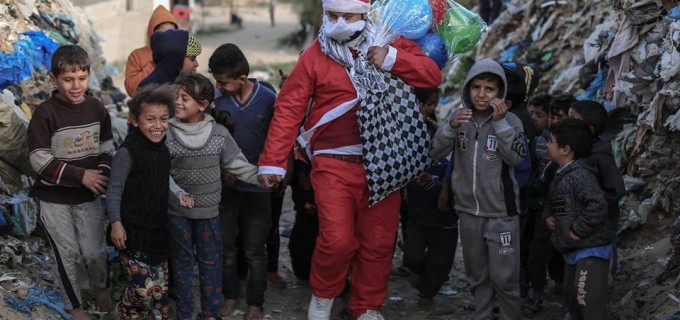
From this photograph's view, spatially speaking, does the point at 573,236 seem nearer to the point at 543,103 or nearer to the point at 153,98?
the point at 543,103

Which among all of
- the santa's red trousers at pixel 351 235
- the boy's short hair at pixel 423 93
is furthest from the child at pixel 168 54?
the boy's short hair at pixel 423 93

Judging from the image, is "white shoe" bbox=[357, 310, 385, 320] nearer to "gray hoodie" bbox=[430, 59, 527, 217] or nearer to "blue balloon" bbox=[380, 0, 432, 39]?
"gray hoodie" bbox=[430, 59, 527, 217]

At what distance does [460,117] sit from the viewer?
5074mm

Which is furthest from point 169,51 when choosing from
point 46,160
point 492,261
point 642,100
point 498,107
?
point 642,100

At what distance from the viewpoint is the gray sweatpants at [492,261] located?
5203 mm

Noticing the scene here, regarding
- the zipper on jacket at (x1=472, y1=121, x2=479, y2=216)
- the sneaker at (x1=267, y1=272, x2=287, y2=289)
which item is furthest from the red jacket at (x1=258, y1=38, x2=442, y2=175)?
the sneaker at (x1=267, y1=272, x2=287, y2=289)

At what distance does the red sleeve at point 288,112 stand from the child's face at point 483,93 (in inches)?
36.7

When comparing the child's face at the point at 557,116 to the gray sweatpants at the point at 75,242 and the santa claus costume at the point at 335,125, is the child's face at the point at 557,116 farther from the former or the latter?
the gray sweatpants at the point at 75,242

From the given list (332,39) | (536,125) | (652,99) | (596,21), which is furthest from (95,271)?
(596,21)

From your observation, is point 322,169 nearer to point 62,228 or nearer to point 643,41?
point 62,228

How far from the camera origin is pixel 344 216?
Result: 5.31 meters

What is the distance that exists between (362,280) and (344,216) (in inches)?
18.8

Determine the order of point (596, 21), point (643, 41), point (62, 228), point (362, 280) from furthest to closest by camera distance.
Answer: point (596, 21) < point (643, 41) < point (362, 280) < point (62, 228)

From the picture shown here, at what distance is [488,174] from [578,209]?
54 centimetres
